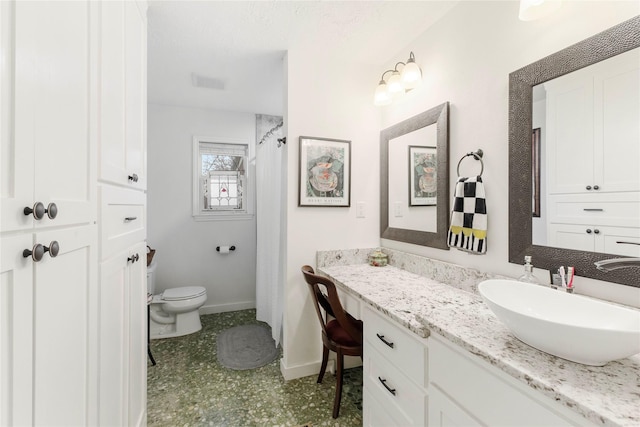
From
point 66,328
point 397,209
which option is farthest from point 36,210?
point 397,209

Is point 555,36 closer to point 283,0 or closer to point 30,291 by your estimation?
point 283,0

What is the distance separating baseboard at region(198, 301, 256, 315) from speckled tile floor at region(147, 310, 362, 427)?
0.80 metres

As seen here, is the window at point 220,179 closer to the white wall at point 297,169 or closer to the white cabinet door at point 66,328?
the white wall at point 297,169

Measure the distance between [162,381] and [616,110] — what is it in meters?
2.80

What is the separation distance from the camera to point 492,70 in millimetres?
1367

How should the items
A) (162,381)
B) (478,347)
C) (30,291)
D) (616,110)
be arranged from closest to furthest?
1. (30,291)
2. (478,347)
3. (616,110)
4. (162,381)

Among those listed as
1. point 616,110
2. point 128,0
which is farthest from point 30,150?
point 616,110

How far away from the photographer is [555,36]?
3.69ft

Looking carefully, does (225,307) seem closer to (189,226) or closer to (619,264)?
(189,226)

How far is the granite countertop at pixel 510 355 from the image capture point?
58 centimetres

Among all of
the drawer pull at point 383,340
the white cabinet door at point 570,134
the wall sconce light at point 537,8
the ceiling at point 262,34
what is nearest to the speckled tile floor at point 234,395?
the drawer pull at point 383,340

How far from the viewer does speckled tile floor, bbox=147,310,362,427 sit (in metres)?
1.59

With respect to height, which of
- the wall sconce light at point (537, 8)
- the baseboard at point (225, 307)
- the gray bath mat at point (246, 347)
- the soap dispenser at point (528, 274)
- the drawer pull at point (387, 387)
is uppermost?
the wall sconce light at point (537, 8)

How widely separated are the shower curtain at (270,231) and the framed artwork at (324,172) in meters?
0.28
